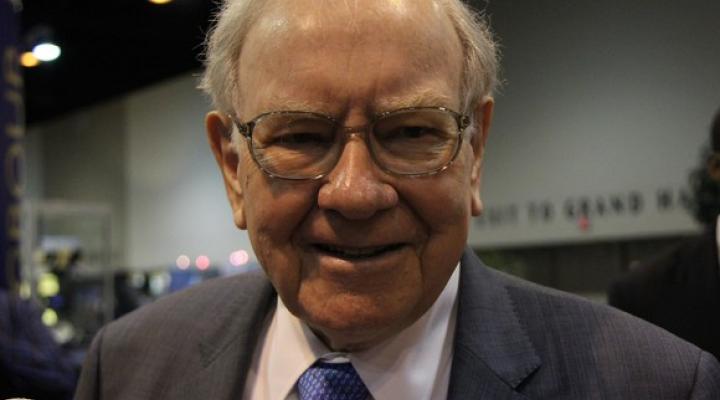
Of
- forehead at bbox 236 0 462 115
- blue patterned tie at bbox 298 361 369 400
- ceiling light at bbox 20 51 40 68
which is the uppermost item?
ceiling light at bbox 20 51 40 68

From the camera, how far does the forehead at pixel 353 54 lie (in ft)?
4.32

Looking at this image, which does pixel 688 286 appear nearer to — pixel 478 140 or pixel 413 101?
pixel 478 140

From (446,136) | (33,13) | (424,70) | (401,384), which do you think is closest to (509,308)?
(401,384)

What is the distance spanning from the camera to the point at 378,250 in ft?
4.45

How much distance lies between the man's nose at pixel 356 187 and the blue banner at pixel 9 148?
10.6ft

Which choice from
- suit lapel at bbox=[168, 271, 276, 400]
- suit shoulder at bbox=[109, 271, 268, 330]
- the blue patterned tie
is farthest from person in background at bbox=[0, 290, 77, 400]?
the blue patterned tie

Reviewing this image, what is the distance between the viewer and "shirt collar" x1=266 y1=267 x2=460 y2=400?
149 cm

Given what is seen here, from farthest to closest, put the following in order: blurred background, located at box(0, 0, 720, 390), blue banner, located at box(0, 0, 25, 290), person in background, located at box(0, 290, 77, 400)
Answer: blue banner, located at box(0, 0, 25, 290)
person in background, located at box(0, 290, 77, 400)
blurred background, located at box(0, 0, 720, 390)

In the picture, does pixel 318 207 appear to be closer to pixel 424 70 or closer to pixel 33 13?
pixel 424 70

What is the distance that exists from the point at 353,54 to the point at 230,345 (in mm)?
651

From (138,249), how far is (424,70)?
8.49 m

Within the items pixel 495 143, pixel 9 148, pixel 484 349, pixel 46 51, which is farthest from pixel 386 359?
pixel 46 51

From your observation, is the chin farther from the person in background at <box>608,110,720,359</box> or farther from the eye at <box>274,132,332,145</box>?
the person in background at <box>608,110,720,359</box>

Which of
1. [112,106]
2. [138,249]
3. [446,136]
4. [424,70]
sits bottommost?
[138,249]
